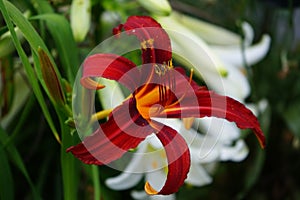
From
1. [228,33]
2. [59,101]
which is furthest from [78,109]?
[228,33]

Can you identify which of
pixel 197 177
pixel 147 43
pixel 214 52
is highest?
pixel 147 43

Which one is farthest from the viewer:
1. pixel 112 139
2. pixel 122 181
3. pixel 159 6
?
pixel 122 181

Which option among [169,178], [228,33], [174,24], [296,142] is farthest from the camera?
[296,142]

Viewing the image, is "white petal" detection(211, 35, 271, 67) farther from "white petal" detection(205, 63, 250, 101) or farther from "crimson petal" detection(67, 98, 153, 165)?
"crimson petal" detection(67, 98, 153, 165)

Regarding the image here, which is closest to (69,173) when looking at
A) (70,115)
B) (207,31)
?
(70,115)

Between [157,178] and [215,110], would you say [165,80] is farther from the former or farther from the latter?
[157,178]

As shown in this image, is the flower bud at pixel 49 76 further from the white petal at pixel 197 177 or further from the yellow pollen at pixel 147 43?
the white petal at pixel 197 177

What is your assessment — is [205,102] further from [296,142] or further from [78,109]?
[296,142]
